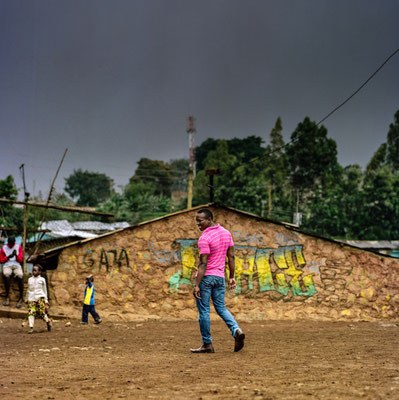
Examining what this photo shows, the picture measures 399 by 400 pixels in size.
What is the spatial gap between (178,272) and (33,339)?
359 centimetres

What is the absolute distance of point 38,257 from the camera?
10.0 metres

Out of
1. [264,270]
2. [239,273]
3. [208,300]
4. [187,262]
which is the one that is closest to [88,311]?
[187,262]

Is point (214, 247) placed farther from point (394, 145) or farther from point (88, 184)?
point (88, 184)

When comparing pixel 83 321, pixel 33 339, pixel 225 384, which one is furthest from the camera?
pixel 83 321

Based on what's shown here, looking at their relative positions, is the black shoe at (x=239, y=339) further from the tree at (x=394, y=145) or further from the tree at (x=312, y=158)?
the tree at (x=394, y=145)

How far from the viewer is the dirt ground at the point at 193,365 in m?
3.63

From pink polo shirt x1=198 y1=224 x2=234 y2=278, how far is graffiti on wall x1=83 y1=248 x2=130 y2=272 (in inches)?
198

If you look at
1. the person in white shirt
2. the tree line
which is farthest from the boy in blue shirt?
the tree line

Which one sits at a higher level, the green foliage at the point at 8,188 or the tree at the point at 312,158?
the tree at the point at 312,158

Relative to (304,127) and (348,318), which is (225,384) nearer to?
(348,318)

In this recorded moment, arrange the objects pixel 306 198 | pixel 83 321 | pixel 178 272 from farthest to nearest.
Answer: pixel 306 198, pixel 178 272, pixel 83 321

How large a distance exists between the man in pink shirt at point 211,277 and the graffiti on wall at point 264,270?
183 inches

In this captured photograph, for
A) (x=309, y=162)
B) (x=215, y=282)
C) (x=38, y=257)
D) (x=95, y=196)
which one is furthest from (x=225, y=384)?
(x=95, y=196)

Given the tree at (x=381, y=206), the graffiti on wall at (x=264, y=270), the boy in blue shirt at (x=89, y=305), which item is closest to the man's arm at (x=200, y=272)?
the boy in blue shirt at (x=89, y=305)
